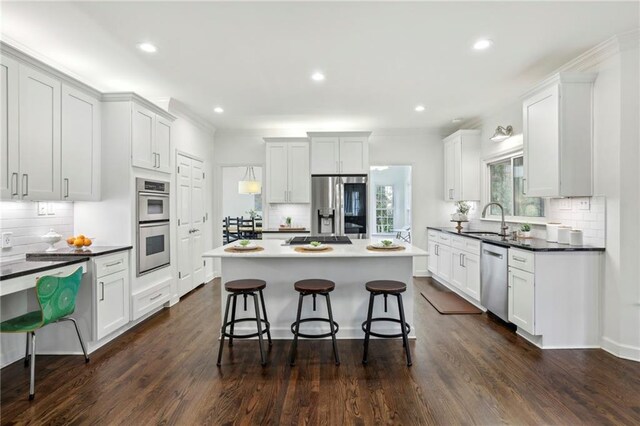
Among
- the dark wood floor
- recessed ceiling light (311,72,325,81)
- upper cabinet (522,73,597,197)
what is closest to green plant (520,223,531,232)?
upper cabinet (522,73,597,197)

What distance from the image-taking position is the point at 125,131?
343 centimetres

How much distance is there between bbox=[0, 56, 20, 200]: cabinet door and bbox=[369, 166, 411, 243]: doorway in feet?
24.5

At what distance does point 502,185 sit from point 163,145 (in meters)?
4.72

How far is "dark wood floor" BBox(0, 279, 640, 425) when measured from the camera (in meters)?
2.05

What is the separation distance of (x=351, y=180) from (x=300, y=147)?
106cm

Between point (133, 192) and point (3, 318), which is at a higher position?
point (133, 192)

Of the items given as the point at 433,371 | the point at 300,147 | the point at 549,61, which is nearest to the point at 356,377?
the point at 433,371

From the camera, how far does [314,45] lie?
2.88 meters

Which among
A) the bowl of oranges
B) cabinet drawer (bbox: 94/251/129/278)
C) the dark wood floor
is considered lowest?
the dark wood floor

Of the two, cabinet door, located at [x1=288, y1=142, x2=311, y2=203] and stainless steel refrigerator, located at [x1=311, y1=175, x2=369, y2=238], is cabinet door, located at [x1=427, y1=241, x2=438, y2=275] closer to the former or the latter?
stainless steel refrigerator, located at [x1=311, y1=175, x2=369, y2=238]

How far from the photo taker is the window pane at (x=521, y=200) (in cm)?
407

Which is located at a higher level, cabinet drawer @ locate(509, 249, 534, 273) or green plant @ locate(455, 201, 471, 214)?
green plant @ locate(455, 201, 471, 214)

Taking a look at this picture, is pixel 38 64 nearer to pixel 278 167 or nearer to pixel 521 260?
pixel 278 167

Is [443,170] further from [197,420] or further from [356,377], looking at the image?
[197,420]
